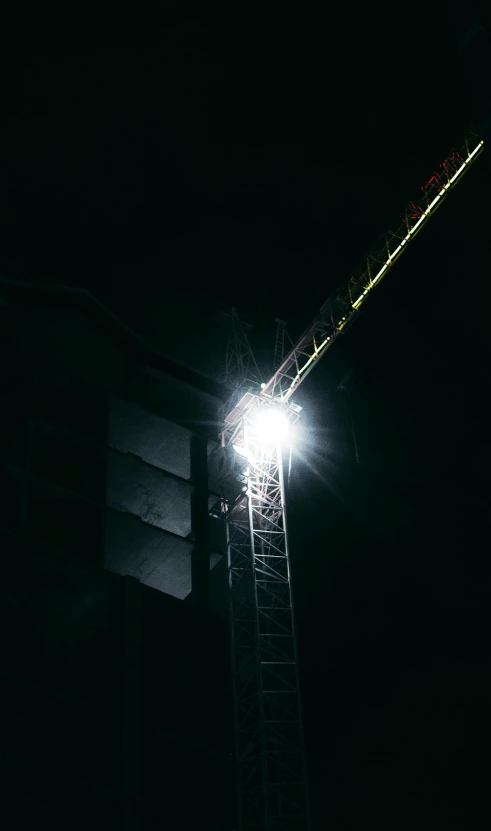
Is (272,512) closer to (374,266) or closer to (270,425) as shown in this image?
(270,425)

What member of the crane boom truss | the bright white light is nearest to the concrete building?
the bright white light

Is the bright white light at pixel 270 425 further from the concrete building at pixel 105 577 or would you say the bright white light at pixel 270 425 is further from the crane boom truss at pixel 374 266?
the concrete building at pixel 105 577

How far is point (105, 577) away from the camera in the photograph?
26.6m

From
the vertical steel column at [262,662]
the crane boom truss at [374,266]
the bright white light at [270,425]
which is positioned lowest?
the vertical steel column at [262,662]

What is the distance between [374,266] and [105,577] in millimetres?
19988

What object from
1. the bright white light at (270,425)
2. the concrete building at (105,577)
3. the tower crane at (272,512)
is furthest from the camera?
the bright white light at (270,425)

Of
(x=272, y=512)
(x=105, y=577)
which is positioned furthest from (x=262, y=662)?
(x=105, y=577)

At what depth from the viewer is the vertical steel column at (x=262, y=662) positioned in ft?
93.8

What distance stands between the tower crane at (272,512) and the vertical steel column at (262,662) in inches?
2.2

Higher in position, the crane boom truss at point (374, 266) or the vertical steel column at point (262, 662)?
the crane boom truss at point (374, 266)

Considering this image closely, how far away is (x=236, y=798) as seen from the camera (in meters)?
28.0

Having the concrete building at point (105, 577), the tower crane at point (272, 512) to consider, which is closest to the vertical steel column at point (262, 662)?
the tower crane at point (272, 512)

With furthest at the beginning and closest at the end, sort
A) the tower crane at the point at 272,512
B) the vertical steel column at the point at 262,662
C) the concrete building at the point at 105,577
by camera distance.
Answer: the tower crane at the point at 272,512
the vertical steel column at the point at 262,662
the concrete building at the point at 105,577

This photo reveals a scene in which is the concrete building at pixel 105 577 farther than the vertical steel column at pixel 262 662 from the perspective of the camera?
No
